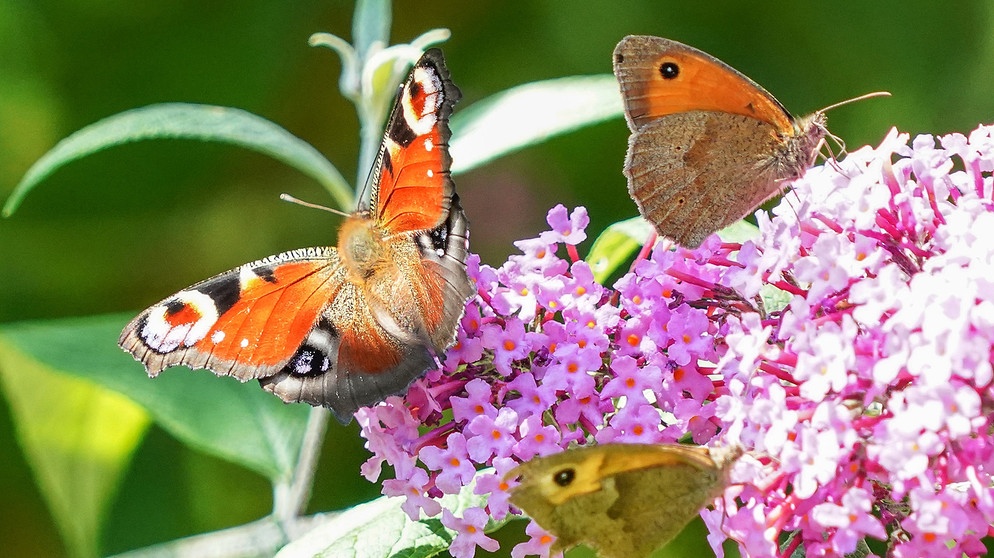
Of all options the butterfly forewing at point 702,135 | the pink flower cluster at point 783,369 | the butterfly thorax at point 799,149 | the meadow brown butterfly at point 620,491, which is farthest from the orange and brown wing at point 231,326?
the butterfly thorax at point 799,149

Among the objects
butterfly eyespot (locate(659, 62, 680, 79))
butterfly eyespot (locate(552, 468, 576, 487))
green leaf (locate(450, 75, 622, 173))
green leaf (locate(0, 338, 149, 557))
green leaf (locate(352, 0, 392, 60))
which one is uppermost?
green leaf (locate(352, 0, 392, 60))

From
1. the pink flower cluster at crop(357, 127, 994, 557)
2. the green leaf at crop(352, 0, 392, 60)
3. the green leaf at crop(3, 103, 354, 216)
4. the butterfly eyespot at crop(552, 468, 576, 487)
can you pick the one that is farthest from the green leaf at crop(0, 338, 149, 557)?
the butterfly eyespot at crop(552, 468, 576, 487)

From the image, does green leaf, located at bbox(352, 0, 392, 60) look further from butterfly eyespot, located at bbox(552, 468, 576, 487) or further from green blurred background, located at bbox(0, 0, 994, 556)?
butterfly eyespot, located at bbox(552, 468, 576, 487)

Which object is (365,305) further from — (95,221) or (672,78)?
(95,221)

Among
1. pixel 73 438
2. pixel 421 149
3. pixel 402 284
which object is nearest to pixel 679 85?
pixel 421 149

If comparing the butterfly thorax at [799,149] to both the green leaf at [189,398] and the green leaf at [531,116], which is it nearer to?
the green leaf at [531,116]

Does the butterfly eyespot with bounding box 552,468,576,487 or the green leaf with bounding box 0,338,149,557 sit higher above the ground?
the butterfly eyespot with bounding box 552,468,576,487

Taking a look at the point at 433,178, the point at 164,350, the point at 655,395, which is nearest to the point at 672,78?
the point at 433,178
